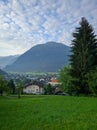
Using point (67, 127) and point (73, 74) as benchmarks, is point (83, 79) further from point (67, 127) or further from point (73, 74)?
point (67, 127)

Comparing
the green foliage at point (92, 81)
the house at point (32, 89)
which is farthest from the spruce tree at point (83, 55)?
the house at point (32, 89)

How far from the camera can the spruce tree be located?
1475 inches

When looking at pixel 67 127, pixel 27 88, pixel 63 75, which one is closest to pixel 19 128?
pixel 67 127

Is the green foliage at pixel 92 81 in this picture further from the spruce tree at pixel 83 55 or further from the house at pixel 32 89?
the house at pixel 32 89

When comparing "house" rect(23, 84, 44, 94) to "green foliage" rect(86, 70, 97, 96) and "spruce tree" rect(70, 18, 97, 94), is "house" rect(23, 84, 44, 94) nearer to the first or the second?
"spruce tree" rect(70, 18, 97, 94)

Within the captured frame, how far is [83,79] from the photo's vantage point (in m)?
37.4

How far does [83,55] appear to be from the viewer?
38250 mm

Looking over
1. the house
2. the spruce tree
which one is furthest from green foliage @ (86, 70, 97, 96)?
the house

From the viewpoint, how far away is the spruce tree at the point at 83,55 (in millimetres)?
37469

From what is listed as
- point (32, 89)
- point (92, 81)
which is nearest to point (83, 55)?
point (92, 81)

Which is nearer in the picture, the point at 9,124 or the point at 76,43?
the point at 9,124

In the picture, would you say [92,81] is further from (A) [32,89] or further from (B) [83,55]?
(A) [32,89]

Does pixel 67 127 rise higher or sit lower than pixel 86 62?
lower

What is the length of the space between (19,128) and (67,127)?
196cm
